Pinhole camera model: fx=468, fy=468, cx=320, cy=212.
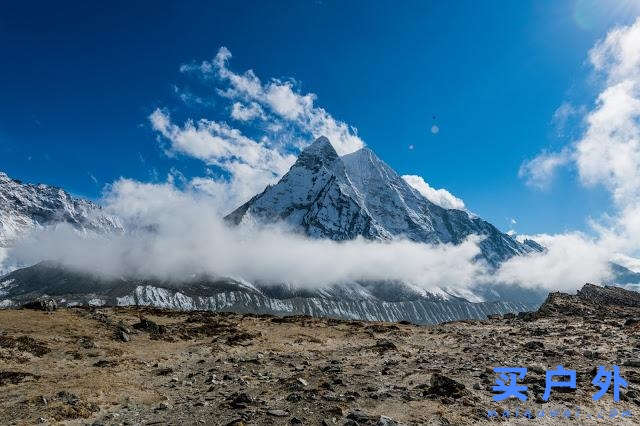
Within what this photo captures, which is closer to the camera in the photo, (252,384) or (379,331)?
(252,384)

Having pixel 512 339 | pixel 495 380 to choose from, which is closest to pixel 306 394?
pixel 495 380

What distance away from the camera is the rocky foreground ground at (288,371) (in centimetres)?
1909

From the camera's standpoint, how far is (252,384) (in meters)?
23.9

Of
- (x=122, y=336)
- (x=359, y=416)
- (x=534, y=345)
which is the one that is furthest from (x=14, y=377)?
(x=534, y=345)

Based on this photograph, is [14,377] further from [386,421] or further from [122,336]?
[386,421]

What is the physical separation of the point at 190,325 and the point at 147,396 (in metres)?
27.8

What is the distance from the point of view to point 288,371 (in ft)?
88.4

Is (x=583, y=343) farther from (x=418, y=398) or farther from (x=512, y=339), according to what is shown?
(x=418, y=398)

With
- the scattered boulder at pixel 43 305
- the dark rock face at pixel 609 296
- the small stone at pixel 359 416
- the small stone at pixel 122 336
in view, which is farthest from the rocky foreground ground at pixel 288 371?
the dark rock face at pixel 609 296

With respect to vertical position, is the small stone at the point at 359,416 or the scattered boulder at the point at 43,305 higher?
the scattered boulder at the point at 43,305

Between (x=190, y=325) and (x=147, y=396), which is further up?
(x=190, y=325)

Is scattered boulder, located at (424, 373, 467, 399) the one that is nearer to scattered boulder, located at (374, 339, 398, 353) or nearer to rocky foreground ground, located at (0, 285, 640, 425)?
rocky foreground ground, located at (0, 285, 640, 425)

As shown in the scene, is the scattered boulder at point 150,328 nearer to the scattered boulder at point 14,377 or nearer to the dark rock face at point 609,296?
the scattered boulder at point 14,377

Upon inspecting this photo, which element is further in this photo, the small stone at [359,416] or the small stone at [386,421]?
the small stone at [359,416]
